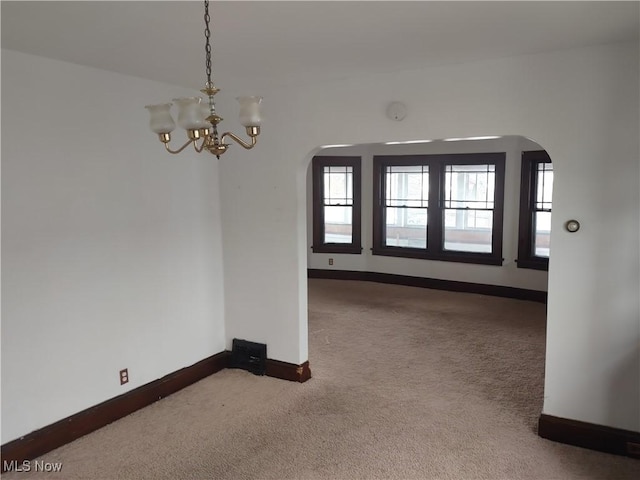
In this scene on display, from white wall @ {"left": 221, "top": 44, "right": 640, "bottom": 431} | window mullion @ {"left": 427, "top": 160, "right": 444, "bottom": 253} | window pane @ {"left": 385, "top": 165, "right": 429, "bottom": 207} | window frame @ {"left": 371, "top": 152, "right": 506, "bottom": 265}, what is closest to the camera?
white wall @ {"left": 221, "top": 44, "right": 640, "bottom": 431}

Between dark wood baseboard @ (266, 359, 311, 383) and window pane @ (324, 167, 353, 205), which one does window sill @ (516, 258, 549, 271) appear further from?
dark wood baseboard @ (266, 359, 311, 383)

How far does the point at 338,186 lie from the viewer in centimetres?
802

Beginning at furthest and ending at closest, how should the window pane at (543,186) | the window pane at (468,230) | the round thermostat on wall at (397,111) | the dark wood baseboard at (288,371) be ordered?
the window pane at (468,230) < the window pane at (543,186) < the dark wood baseboard at (288,371) < the round thermostat on wall at (397,111)

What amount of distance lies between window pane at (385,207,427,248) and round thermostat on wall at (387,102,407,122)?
4.13 meters

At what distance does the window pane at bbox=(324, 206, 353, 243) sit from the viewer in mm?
8055

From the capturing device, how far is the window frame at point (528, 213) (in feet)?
21.3

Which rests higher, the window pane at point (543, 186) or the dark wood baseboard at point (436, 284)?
the window pane at point (543, 186)

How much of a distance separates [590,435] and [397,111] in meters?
2.39

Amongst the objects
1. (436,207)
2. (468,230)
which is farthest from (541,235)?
(436,207)

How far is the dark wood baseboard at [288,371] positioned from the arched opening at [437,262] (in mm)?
226

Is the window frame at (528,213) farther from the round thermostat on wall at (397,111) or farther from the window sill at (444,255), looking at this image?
the round thermostat on wall at (397,111)

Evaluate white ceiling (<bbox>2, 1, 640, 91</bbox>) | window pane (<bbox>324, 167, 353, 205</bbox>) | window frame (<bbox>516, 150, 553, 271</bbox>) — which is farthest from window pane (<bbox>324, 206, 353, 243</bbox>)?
white ceiling (<bbox>2, 1, 640, 91</bbox>)

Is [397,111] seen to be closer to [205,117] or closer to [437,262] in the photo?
[205,117]

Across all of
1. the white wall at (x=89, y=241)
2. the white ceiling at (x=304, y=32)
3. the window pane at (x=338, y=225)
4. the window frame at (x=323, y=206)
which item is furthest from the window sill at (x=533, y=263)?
the white wall at (x=89, y=241)
